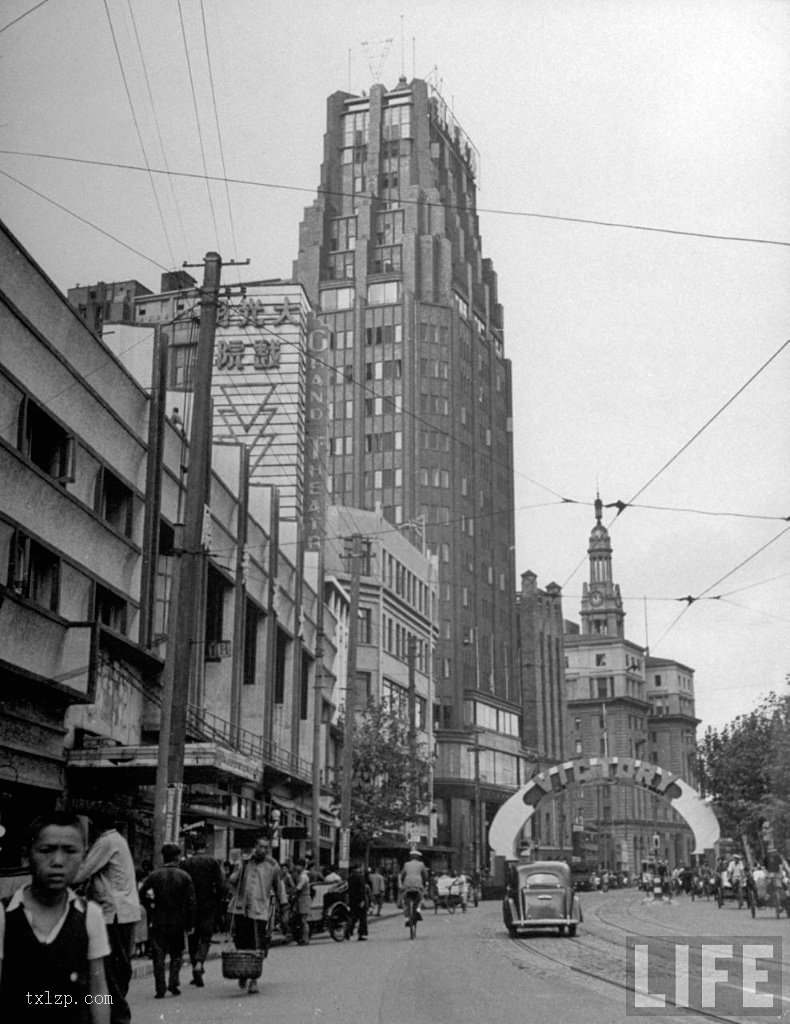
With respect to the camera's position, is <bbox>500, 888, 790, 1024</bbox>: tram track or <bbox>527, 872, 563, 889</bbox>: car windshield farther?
<bbox>527, 872, 563, 889</bbox>: car windshield

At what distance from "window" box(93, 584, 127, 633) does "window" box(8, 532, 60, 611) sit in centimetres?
261

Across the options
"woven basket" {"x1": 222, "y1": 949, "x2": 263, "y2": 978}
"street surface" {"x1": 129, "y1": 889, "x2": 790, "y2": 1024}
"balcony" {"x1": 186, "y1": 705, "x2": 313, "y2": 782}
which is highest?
"balcony" {"x1": 186, "y1": 705, "x2": 313, "y2": 782}

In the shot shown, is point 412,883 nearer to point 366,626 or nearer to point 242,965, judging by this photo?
point 242,965

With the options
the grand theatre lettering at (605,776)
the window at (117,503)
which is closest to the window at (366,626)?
the grand theatre lettering at (605,776)

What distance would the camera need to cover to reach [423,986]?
48.8 ft

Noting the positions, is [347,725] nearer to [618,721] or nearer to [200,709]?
[200,709]

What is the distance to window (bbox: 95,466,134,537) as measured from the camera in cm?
2861

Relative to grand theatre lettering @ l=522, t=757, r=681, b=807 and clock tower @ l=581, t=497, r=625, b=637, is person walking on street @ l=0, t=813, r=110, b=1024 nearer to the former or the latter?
grand theatre lettering @ l=522, t=757, r=681, b=807

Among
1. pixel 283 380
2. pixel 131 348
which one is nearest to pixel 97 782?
pixel 131 348

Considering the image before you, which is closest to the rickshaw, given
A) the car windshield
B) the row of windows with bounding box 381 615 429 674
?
the car windshield

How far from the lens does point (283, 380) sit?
72.6 metres

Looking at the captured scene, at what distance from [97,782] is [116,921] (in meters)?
17.1

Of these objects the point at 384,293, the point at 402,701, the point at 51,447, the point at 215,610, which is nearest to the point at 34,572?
the point at 51,447

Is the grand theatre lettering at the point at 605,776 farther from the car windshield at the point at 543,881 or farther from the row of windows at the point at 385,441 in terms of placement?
the row of windows at the point at 385,441
